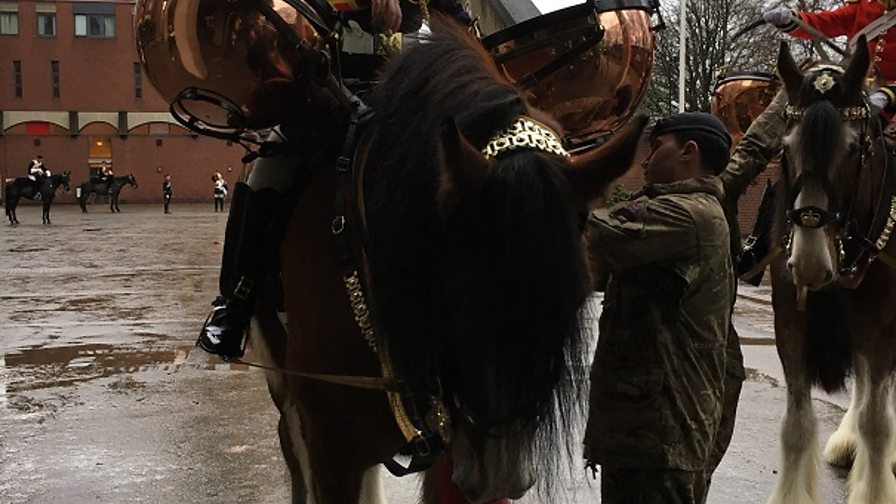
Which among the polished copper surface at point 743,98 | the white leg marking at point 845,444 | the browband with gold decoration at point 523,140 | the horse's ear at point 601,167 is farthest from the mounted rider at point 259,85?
the white leg marking at point 845,444

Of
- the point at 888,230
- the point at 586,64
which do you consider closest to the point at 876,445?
the point at 888,230

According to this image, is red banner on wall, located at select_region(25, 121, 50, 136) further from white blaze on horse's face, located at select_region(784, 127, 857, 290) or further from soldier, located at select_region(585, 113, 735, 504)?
soldier, located at select_region(585, 113, 735, 504)

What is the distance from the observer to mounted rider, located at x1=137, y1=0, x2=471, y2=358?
3.46m

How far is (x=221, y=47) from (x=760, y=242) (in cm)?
368

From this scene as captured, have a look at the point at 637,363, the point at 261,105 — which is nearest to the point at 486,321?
the point at 637,363

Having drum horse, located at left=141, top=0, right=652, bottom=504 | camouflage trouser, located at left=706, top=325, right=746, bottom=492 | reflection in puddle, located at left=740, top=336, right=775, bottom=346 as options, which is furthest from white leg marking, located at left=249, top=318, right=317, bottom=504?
reflection in puddle, located at left=740, top=336, right=775, bottom=346

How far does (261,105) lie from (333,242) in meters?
0.63

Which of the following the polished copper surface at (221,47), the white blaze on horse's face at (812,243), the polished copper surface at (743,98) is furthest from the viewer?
the polished copper surface at (743,98)

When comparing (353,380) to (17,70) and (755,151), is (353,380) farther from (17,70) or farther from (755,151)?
(17,70)

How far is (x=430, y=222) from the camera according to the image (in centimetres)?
270

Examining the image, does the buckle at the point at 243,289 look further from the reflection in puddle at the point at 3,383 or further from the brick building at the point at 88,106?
the brick building at the point at 88,106

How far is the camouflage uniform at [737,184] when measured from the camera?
4.01 meters

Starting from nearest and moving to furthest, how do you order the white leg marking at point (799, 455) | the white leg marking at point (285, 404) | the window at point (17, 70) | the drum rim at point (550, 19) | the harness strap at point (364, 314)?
the harness strap at point (364, 314), the drum rim at point (550, 19), the white leg marking at point (285, 404), the white leg marking at point (799, 455), the window at point (17, 70)

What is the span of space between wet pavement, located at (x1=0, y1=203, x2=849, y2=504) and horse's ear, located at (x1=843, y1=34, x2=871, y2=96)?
245cm
